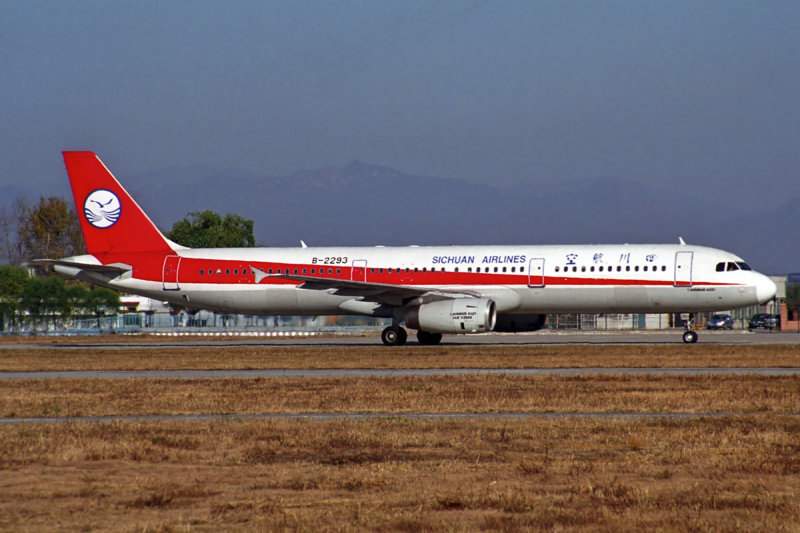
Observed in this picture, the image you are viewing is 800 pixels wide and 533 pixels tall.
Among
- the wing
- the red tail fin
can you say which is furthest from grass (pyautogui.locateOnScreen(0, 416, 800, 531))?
the red tail fin

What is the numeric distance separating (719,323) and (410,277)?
47697 mm

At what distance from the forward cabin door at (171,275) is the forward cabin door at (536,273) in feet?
51.9

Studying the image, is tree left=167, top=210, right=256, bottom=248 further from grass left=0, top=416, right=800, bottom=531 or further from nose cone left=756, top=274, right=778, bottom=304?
grass left=0, top=416, right=800, bottom=531

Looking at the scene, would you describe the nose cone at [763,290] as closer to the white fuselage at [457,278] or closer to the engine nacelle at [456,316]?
the white fuselage at [457,278]

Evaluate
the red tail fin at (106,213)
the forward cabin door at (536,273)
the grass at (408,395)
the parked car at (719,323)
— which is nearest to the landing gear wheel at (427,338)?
the forward cabin door at (536,273)

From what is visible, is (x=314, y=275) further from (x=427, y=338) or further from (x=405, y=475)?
(x=405, y=475)

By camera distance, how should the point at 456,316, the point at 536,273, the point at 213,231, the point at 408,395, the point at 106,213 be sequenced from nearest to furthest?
the point at 408,395 < the point at 456,316 < the point at 536,273 < the point at 106,213 < the point at 213,231

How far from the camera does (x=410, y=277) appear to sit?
1649 inches

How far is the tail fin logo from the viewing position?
45531 millimetres

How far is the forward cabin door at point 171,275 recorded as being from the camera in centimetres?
4462

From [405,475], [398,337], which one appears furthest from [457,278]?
[405,475]

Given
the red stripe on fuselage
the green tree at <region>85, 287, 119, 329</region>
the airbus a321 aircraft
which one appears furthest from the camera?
the green tree at <region>85, 287, 119, 329</region>

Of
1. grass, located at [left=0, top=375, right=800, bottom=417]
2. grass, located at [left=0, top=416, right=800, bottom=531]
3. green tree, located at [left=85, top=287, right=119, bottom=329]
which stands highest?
green tree, located at [left=85, top=287, right=119, bottom=329]

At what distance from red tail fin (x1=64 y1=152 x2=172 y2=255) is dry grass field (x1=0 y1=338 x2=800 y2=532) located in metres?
23.2
